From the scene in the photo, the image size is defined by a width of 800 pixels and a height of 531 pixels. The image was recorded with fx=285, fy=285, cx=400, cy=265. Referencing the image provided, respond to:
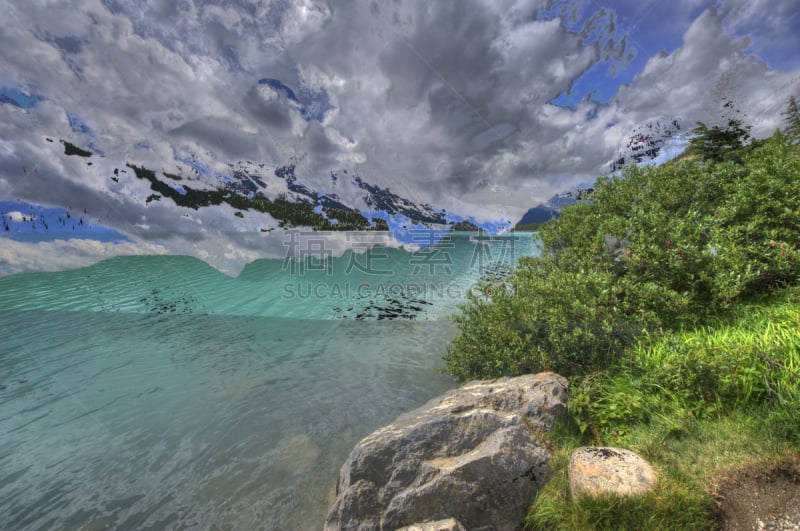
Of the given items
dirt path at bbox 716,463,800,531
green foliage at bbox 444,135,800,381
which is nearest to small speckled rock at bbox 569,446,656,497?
dirt path at bbox 716,463,800,531

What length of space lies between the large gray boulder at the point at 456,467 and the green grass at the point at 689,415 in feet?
1.33

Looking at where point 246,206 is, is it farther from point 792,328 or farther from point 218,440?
point 792,328

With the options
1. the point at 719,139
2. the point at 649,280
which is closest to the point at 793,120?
the point at 719,139

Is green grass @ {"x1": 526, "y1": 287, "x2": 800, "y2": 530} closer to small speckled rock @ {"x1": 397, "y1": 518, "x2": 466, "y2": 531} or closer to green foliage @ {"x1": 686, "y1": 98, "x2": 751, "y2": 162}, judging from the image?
small speckled rock @ {"x1": 397, "y1": 518, "x2": 466, "y2": 531}

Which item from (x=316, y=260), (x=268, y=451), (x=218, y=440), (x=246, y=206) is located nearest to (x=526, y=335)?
(x=268, y=451)

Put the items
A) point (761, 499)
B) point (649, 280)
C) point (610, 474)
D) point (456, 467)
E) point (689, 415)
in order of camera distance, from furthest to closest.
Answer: point (649, 280), point (456, 467), point (689, 415), point (610, 474), point (761, 499)

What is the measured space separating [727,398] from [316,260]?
216 ft

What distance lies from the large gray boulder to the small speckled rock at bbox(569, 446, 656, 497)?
3.20 ft

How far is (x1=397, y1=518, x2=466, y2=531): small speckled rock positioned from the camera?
4.32m

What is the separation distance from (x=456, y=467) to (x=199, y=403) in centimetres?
1145

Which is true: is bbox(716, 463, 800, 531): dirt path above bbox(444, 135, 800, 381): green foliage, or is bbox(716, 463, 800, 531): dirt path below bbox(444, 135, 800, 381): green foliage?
below

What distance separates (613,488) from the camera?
4043 mm

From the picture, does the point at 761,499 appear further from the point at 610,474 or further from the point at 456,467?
the point at 456,467

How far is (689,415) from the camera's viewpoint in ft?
16.5
